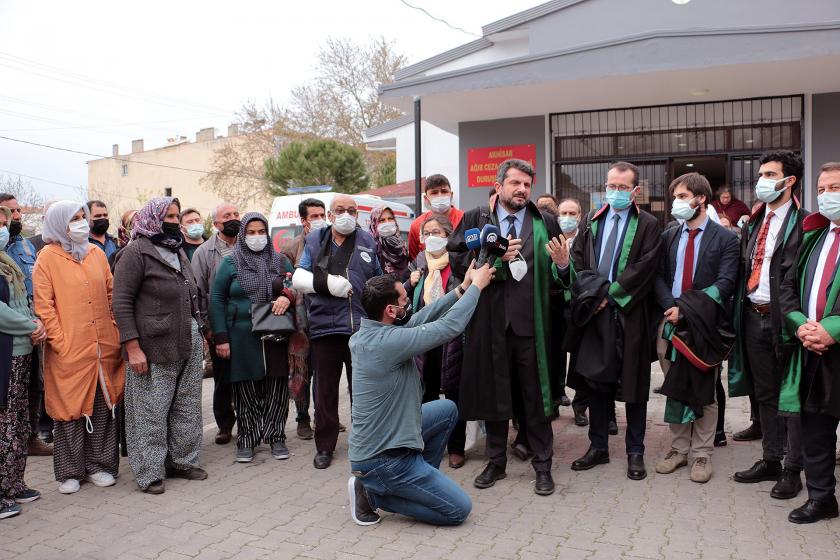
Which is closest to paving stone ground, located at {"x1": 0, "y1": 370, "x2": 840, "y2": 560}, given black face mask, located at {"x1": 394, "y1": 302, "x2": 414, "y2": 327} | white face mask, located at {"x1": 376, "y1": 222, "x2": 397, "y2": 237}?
black face mask, located at {"x1": 394, "y1": 302, "x2": 414, "y2": 327}

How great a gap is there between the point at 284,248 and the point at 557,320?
3.05 metres

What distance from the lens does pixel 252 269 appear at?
581 centimetres

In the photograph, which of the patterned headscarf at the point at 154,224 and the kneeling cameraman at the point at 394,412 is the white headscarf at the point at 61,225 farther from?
the kneeling cameraman at the point at 394,412

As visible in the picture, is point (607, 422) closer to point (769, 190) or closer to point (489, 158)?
point (769, 190)

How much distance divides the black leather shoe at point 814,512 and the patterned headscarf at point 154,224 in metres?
4.39

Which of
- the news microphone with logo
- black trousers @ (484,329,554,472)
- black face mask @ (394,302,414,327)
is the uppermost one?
the news microphone with logo

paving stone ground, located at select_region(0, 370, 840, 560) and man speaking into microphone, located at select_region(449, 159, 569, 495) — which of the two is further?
man speaking into microphone, located at select_region(449, 159, 569, 495)

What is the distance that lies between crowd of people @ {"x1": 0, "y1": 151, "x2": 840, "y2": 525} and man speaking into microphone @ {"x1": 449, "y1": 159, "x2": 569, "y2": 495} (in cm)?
1

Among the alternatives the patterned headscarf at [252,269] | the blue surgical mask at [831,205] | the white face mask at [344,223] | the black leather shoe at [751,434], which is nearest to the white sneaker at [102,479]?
the patterned headscarf at [252,269]

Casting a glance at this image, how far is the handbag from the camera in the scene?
573cm

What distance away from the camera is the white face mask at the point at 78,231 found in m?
5.04

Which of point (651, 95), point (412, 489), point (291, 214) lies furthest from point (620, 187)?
point (291, 214)

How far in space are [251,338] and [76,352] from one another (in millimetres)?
1273

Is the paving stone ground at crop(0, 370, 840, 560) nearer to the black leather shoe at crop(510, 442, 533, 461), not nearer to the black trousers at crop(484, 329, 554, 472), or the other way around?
the black leather shoe at crop(510, 442, 533, 461)
